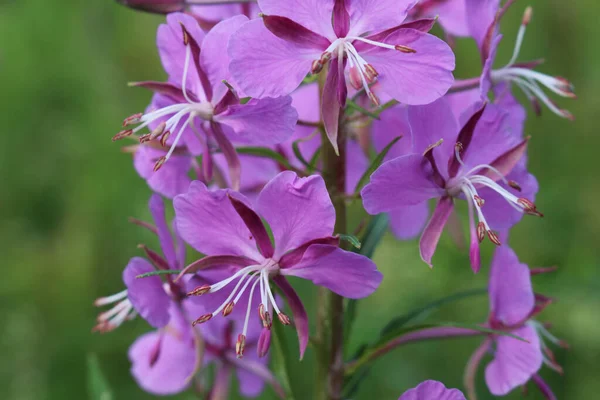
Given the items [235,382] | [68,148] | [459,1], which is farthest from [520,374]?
[68,148]

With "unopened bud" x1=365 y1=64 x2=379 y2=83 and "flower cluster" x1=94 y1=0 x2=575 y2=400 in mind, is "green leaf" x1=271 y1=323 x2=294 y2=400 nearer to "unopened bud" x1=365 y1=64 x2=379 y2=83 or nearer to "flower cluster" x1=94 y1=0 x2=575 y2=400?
"flower cluster" x1=94 y1=0 x2=575 y2=400

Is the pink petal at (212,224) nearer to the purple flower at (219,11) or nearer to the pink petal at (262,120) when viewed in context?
the pink petal at (262,120)

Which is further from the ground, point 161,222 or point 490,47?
point 490,47

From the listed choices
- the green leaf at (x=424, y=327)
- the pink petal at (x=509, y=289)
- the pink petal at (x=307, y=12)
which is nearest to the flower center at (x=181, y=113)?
the pink petal at (x=307, y=12)

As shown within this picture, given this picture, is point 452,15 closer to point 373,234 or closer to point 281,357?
point 373,234

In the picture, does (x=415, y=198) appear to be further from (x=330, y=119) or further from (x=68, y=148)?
(x=68, y=148)

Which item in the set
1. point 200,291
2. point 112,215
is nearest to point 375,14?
point 200,291

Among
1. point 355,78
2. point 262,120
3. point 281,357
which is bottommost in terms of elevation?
point 281,357

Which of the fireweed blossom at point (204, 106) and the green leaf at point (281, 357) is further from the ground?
the fireweed blossom at point (204, 106)
